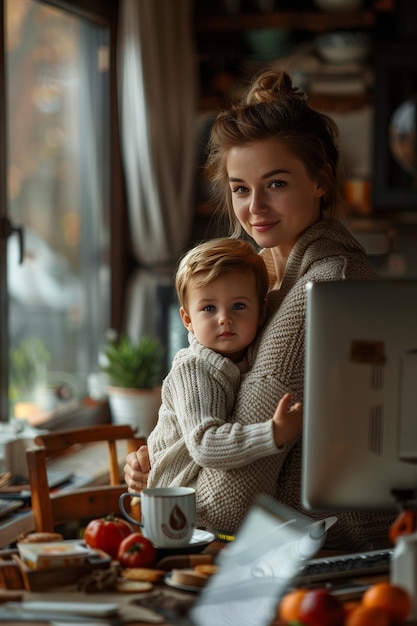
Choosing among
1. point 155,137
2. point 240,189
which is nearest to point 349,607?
point 240,189

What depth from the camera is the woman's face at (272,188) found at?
5.88ft

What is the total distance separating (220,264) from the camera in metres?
1.74

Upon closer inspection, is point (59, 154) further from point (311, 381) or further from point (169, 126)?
point (311, 381)

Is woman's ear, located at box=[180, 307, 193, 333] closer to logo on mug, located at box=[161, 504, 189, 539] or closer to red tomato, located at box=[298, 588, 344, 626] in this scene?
logo on mug, located at box=[161, 504, 189, 539]

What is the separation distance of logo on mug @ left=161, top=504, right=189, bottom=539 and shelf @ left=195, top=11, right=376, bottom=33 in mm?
2853

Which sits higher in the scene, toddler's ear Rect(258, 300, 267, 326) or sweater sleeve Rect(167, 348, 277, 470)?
toddler's ear Rect(258, 300, 267, 326)

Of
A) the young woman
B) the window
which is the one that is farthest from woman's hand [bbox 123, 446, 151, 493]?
the window

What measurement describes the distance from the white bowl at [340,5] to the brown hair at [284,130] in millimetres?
2080

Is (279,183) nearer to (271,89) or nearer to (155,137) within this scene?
(271,89)

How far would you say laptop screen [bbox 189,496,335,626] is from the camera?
1233 mm

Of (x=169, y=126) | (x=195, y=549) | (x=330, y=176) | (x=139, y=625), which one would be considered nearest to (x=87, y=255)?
(x=169, y=126)

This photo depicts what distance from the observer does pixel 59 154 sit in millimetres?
3533

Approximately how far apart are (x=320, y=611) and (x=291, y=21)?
123 inches

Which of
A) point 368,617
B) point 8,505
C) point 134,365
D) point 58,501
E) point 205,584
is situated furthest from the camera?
point 134,365
